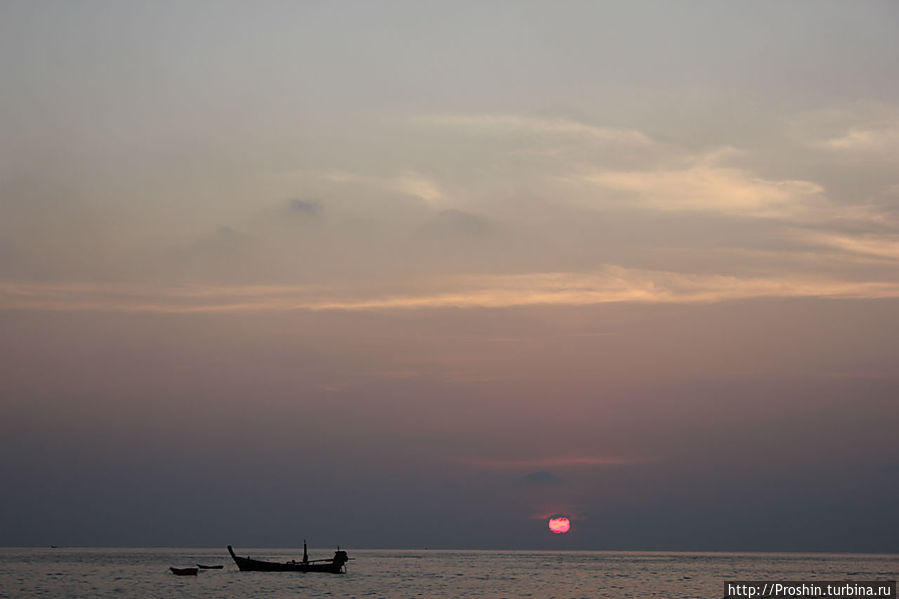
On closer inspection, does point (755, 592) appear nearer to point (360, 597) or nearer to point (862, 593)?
point (862, 593)

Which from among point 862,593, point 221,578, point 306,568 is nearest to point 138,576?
point 221,578

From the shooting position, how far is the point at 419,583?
15838 cm

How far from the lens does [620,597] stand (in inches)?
4911

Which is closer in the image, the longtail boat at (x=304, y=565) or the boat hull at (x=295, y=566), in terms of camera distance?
the longtail boat at (x=304, y=565)

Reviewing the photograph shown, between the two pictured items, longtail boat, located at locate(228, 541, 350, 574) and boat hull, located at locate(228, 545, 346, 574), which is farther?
boat hull, located at locate(228, 545, 346, 574)

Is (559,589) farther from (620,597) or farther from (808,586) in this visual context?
(808,586)

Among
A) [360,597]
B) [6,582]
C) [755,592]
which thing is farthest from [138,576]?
[755,592]

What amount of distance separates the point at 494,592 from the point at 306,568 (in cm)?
3152

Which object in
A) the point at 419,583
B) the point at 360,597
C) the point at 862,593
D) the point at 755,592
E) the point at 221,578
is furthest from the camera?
the point at 221,578

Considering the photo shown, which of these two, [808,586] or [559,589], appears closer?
[559,589]

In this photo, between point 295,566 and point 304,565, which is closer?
point 304,565

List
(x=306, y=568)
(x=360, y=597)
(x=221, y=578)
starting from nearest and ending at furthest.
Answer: (x=360, y=597)
(x=306, y=568)
(x=221, y=578)

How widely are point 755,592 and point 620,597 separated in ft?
62.3

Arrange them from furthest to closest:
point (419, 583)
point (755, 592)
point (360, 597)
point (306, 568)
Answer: point (419, 583)
point (306, 568)
point (755, 592)
point (360, 597)
